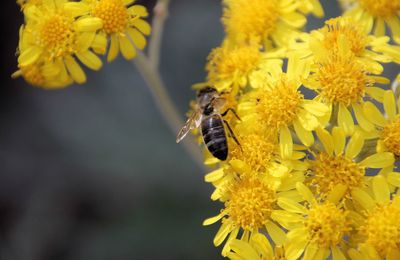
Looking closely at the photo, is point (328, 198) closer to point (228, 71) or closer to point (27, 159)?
point (228, 71)

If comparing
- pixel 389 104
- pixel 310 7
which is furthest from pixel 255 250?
pixel 310 7

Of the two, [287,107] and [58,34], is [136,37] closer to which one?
[58,34]

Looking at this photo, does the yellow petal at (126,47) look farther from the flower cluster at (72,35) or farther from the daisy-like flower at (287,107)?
the daisy-like flower at (287,107)

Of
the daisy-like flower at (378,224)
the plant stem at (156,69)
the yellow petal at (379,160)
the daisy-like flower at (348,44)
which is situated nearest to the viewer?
the daisy-like flower at (378,224)

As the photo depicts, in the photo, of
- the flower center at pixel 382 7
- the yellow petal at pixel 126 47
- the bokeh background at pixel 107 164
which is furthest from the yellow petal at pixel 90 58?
the bokeh background at pixel 107 164

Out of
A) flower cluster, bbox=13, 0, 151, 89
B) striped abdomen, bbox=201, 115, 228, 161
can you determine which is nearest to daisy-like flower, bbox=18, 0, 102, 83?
flower cluster, bbox=13, 0, 151, 89
